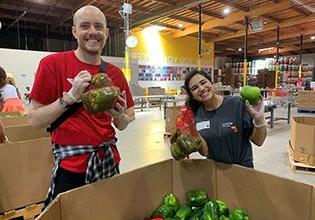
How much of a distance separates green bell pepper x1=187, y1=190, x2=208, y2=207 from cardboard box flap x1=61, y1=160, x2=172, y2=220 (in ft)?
0.39

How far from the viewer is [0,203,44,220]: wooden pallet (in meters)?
2.04

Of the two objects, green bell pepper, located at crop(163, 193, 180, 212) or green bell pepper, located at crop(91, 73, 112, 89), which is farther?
green bell pepper, located at crop(163, 193, 180, 212)

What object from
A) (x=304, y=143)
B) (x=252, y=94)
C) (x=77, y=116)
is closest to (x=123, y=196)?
(x=77, y=116)

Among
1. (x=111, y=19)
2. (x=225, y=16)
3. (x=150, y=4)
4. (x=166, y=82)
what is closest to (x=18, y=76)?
(x=111, y=19)

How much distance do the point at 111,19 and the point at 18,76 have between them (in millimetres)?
4385

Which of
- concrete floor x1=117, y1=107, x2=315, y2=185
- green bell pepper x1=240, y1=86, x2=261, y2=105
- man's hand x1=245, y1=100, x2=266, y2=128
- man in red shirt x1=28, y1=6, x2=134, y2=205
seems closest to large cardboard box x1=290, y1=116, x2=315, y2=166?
concrete floor x1=117, y1=107, x2=315, y2=185

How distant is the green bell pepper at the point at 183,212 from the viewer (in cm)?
123

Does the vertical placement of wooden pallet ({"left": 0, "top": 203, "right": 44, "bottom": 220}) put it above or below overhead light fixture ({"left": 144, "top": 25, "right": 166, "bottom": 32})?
below

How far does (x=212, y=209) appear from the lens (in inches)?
47.1

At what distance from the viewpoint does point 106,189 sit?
1098 millimetres

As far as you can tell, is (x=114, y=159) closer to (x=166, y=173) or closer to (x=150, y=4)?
(x=166, y=173)

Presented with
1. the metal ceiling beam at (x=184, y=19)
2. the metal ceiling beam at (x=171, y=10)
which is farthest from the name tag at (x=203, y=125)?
the metal ceiling beam at (x=184, y=19)

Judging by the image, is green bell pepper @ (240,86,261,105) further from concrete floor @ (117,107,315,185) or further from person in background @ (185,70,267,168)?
concrete floor @ (117,107,315,185)

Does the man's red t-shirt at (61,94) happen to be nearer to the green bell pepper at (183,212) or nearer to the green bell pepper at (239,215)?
the green bell pepper at (183,212)
